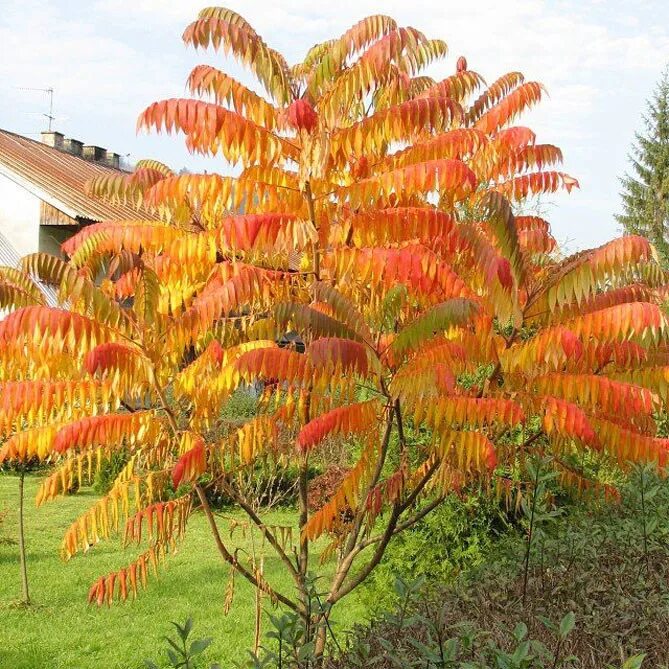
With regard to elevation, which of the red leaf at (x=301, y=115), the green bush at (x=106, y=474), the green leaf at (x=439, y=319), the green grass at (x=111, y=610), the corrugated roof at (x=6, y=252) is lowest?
the green grass at (x=111, y=610)

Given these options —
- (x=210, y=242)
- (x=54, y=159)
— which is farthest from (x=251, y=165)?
(x=54, y=159)

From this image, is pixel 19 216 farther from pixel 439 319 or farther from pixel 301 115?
pixel 439 319

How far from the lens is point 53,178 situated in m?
20.9

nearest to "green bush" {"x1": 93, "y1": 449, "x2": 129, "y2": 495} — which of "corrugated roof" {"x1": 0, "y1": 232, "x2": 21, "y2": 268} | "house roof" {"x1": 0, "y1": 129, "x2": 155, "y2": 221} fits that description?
"house roof" {"x1": 0, "y1": 129, "x2": 155, "y2": 221}

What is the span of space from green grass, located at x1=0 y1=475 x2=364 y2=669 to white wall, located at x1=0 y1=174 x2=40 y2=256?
982cm

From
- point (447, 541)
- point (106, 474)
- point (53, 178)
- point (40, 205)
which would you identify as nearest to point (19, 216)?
point (40, 205)

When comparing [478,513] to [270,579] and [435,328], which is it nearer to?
[270,579]

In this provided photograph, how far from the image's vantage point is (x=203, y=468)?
4.38 metres

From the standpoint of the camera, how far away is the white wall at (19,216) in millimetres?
20328

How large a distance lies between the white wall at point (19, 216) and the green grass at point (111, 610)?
9824 mm

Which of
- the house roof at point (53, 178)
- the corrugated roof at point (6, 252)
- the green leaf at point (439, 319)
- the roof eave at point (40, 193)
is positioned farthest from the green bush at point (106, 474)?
the green leaf at point (439, 319)

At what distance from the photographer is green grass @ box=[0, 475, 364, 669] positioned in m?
7.46

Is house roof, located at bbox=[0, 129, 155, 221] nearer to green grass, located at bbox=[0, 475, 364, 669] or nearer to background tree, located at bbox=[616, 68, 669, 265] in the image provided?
green grass, located at bbox=[0, 475, 364, 669]

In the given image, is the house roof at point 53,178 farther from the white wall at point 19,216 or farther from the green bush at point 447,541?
the green bush at point 447,541
